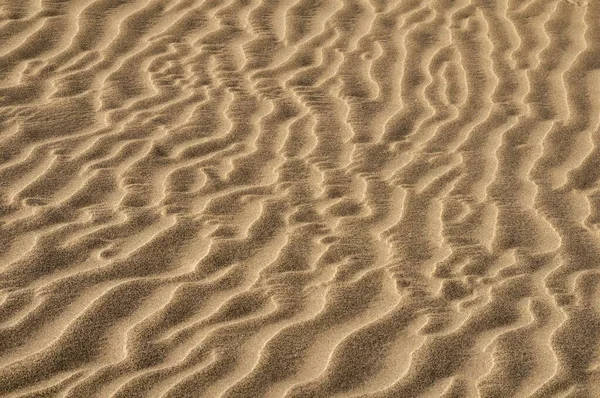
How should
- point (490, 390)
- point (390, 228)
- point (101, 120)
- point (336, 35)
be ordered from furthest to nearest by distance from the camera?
point (336, 35) < point (101, 120) < point (390, 228) < point (490, 390)

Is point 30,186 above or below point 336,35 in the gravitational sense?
below

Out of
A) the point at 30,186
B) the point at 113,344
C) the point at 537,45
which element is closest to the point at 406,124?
the point at 537,45

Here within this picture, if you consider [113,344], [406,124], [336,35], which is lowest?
[113,344]

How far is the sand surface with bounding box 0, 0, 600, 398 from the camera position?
377 centimetres

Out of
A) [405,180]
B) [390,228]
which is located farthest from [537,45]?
[390,228]

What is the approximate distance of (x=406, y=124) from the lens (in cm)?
570

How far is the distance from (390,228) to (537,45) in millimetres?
2568

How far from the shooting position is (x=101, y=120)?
5469 mm

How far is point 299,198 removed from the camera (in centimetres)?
488

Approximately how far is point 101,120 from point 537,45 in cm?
284

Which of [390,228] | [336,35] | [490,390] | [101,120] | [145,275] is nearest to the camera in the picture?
[490,390]

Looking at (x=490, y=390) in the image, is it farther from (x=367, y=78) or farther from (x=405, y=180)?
(x=367, y=78)

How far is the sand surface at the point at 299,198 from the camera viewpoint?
12.4 feet

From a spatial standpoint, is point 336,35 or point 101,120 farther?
point 336,35
